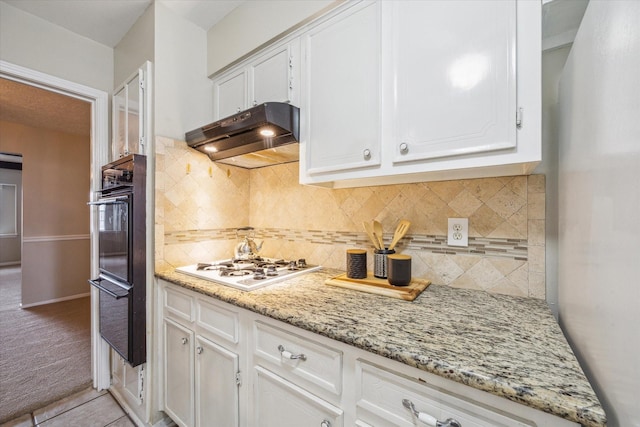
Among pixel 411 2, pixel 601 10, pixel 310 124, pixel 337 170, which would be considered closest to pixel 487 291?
pixel 337 170

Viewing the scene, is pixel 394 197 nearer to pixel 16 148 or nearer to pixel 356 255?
pixel 356 255

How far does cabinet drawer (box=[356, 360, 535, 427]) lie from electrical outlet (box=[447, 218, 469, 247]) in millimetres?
734

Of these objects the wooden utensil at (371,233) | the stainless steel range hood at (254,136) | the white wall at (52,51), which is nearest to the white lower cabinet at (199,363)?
the wooden utensil at (371,233)

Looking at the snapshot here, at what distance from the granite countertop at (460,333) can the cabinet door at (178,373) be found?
381 mm

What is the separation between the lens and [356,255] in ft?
4.43

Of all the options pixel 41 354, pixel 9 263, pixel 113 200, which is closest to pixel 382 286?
pixel 113 200

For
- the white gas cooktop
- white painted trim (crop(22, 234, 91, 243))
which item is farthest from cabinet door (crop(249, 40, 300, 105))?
white painted trim (crop(22, 234, 91, 243))

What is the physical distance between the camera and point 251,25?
161cm

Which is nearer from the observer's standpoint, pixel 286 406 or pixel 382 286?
pixel 286 406

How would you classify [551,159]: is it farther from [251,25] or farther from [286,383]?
[251,25]

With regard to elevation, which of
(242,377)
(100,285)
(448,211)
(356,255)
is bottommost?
(242,377)

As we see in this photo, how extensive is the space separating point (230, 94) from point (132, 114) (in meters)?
0.62

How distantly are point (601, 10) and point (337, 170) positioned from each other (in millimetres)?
895

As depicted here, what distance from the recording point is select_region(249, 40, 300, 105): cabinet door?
1450 millimetres
